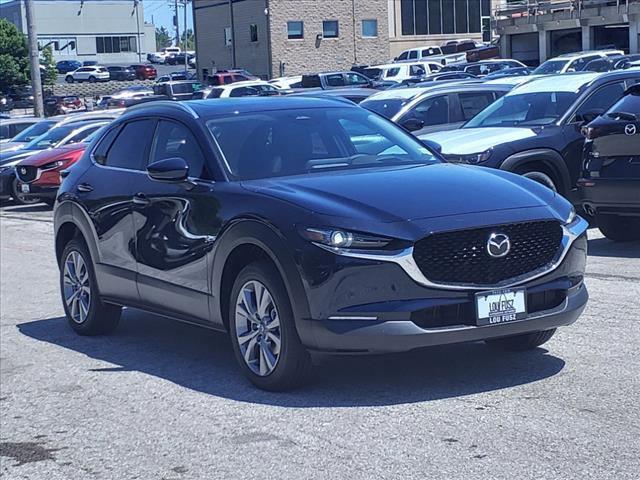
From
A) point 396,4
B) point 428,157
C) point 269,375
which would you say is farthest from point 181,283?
point 396,4

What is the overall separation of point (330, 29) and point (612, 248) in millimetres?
60747

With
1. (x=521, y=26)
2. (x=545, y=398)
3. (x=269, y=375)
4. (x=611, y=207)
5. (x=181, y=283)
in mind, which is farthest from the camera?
(x=521, y=26)

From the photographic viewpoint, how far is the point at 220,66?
76062 mm

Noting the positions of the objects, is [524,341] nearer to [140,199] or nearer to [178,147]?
[178,147]

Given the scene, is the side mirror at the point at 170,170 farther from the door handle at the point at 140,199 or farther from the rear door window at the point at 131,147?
the rear door window at the point at 131,147

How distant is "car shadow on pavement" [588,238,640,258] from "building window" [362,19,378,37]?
199ft

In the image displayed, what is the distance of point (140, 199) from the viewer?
8.16 metres

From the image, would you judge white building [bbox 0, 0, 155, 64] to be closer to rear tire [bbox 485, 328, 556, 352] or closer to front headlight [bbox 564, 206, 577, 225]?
rear tire [bbox 485, 328, 556, 352]

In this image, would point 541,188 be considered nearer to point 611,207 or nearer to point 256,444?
point 256,444

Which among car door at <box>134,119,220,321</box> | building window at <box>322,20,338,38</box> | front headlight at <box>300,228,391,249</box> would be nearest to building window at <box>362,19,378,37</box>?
building window at <box>322,20,338,38</box>

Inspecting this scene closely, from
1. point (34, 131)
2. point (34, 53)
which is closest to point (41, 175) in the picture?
point (34, 131)

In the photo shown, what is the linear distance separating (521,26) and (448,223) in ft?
181

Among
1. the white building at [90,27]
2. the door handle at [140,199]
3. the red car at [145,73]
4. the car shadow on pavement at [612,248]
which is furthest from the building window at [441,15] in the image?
the door handle at [140,199]

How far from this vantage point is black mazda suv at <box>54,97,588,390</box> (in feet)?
20.6
